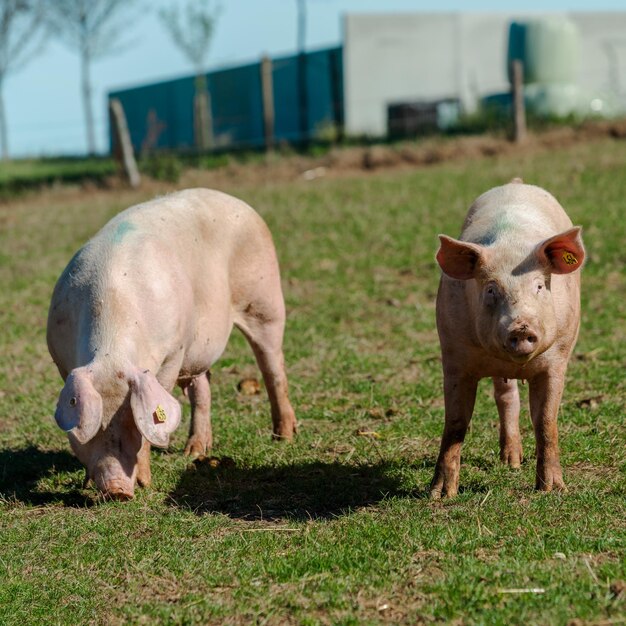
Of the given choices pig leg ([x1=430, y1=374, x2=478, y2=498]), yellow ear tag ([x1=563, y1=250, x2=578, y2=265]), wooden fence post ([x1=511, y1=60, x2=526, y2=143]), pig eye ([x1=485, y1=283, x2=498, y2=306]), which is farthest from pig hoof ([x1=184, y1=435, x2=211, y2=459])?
wooden fence post ([x1=511, y1=60, x2=526, y2=143])

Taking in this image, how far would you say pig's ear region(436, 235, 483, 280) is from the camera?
514 centimetres

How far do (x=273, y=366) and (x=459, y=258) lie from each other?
2.24 meters

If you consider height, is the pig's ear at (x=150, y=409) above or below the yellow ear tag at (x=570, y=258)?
below

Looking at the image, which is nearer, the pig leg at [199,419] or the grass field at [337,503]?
the grass field at [337,503]

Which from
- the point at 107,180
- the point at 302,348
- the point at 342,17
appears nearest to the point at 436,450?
Answer: the point at 302,348

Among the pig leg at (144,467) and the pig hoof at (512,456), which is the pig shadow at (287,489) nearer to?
the pig leg at (144,467)

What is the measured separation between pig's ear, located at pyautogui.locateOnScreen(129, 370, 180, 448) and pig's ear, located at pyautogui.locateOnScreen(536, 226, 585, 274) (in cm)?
191

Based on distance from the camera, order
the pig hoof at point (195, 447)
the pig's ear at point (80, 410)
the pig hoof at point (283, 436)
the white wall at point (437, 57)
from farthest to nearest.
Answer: the white wall at point (437, 57) < the pig hoof at point (283, 436) < the pig hoof at point (195, 447) < the pig's ear at point (80, 410)

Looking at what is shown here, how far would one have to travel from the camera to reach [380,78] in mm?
31797

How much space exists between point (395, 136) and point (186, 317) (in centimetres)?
1742

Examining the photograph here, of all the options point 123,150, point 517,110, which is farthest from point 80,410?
point 517,110

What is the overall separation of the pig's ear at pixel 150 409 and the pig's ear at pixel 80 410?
180mm

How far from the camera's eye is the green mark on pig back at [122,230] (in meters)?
6.08

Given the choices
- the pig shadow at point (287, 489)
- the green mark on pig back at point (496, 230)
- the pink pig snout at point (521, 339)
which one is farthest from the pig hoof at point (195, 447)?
the pink pig snout at point (521, 339)
